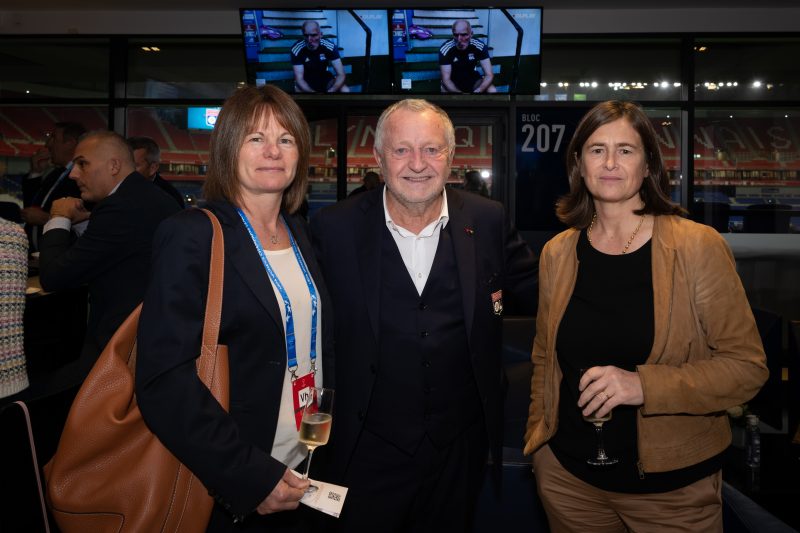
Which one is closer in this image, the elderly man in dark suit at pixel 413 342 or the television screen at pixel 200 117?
the elderly man in dark suit at pixel 413 342

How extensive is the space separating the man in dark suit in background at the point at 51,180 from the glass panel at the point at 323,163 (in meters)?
2.18

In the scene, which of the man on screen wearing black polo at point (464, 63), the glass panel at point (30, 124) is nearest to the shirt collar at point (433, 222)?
the man on screen wearing black polo at point (464, 63)

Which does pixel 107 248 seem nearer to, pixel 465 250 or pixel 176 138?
pixel 465 250

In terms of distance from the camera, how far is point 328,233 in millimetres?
2035

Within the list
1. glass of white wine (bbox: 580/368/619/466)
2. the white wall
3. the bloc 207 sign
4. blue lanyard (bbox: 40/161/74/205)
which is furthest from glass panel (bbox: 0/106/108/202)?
glass of white wine (bbox: 580/368/619/466)

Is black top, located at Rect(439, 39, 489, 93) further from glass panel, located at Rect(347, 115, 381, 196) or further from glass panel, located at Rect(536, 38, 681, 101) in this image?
glass panel, located at Rect(347, 115, 381, 196)

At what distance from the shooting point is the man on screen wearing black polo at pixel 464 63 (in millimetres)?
6008

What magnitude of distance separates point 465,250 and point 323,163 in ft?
16.2

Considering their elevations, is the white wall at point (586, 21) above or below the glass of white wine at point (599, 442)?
above

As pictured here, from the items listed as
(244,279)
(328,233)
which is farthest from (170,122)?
(244,279)

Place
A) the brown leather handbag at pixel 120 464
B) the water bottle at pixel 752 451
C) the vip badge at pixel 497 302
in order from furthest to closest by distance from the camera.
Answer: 1. the water bottle at pixel 752 451
2. the vip badge at pixel 497 302
3. the brown leather handbag at pixel 120 464

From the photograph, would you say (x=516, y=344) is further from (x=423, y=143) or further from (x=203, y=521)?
(x=203, y=521)

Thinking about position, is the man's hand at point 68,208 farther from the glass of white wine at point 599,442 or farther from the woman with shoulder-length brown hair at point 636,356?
the glass of white wine at point 599,442

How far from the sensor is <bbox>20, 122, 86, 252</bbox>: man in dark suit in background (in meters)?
4.30
